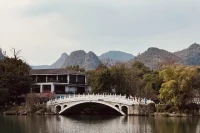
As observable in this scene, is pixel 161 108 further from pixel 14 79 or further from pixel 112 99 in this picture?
pixel 14 79

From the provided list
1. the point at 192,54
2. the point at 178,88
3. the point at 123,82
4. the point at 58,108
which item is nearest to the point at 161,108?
the point at 178,88

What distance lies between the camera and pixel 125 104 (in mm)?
43531

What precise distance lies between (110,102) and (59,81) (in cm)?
1350

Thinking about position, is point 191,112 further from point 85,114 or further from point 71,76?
point 71,76

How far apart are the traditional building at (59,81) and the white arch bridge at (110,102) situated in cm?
812

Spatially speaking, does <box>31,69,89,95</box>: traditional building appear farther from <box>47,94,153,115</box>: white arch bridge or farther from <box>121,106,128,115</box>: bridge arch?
<box>121,106,128,115</box>: bridge arch

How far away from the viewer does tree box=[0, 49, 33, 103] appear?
48.7 meters

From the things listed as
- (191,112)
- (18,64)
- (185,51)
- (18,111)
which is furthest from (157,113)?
(185,51)

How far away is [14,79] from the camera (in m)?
49.0

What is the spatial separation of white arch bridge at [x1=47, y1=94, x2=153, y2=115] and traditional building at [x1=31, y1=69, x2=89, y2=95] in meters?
8.12

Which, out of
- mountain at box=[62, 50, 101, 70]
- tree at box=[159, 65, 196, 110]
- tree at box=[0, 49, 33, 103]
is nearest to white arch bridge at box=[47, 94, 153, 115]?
tree at box=[159, 65, 196, 110]

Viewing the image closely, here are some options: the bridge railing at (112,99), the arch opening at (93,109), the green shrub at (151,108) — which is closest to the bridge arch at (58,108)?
the arch opening at (93,109)

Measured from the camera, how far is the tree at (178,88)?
133 ft

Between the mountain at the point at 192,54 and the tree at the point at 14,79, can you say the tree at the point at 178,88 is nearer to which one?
the tree at the point at 14,79
